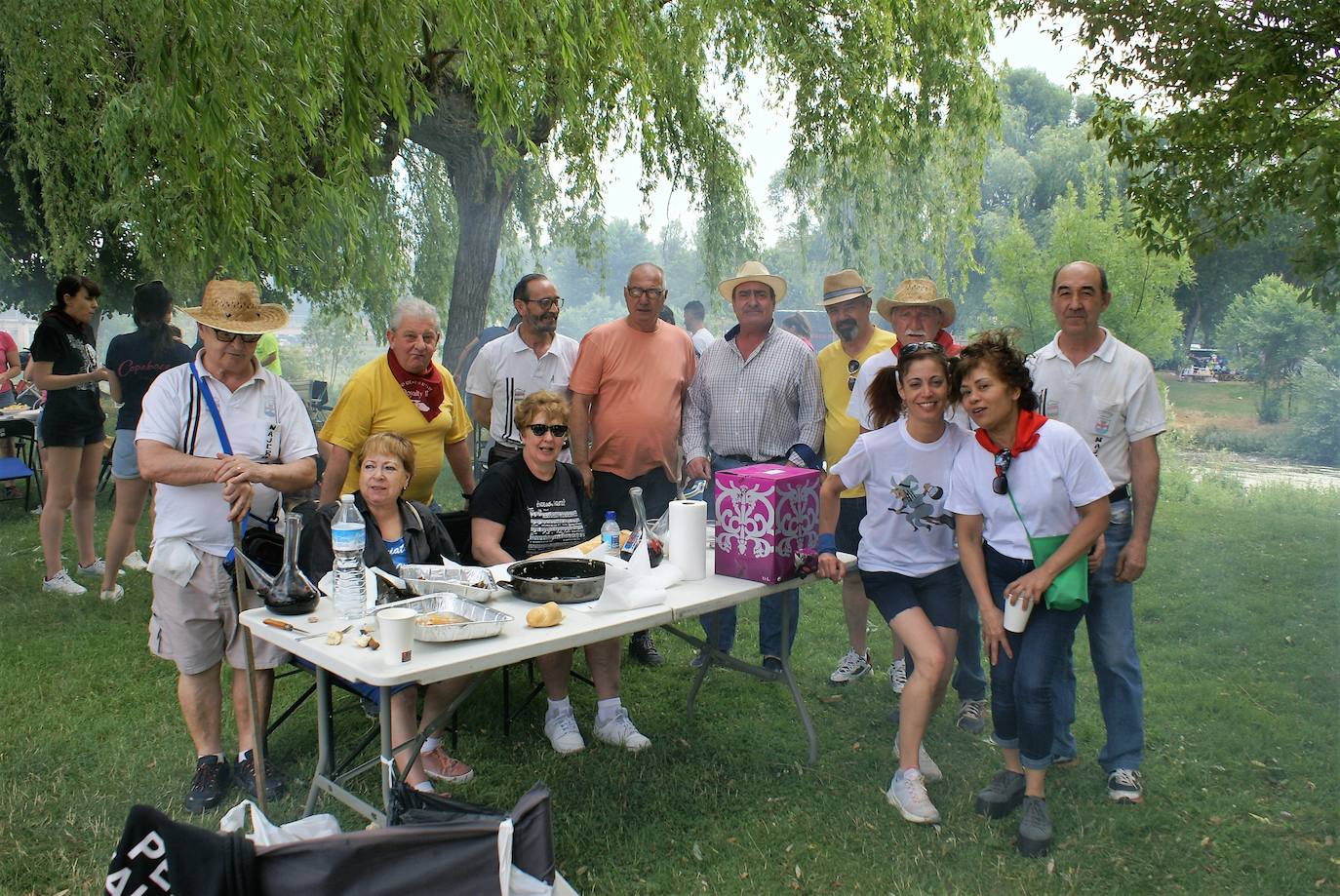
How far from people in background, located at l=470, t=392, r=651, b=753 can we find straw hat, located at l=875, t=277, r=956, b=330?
1495mm

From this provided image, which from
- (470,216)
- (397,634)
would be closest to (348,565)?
(397,634)

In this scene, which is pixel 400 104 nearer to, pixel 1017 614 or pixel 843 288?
pixel 843 288

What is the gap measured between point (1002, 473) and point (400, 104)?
2684 mm

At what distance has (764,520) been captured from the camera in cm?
334

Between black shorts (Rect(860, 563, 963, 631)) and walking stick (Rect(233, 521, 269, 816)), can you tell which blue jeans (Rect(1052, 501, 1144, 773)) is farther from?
walking stick (Rect(233, 521, 269, 816))

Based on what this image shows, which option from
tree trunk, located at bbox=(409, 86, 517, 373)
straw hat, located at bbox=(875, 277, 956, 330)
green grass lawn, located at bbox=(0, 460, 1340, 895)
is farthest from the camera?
tree trunk, located at bbox=(409, 86, 517, 373)

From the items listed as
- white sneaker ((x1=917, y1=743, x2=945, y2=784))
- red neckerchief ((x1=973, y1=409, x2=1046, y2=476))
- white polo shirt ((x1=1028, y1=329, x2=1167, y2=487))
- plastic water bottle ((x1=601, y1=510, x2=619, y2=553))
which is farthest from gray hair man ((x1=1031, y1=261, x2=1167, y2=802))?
plastic water bottle ((x1=601, y1=510, x2=619, y2=553))

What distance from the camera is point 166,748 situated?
12.4 ft

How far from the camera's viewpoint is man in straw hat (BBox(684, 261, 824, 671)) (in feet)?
14.0

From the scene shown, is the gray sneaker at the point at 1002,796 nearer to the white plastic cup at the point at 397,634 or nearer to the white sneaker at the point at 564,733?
the white sneaker at the point at 564,733

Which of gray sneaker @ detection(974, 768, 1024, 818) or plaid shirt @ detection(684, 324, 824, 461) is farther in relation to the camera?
plaid shirt @ detection(684, 324, 824, 461)

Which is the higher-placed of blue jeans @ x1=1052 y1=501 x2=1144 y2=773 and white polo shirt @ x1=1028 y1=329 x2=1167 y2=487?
white polo shirt @ x1=1028 y1=329 x2=1167 y2=487

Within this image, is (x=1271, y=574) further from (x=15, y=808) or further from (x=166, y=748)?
(x=15, y=808)

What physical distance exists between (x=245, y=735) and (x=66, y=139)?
527 cm
